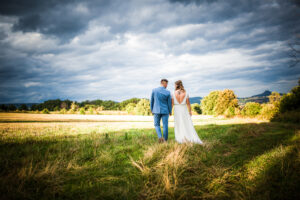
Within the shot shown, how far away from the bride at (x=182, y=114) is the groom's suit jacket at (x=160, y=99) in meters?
0.53

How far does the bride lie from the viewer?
7.18 m

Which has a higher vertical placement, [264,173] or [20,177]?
[20,177]

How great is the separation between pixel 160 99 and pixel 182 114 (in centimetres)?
147

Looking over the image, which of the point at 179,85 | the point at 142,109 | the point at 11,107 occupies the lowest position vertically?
the point at 142,109

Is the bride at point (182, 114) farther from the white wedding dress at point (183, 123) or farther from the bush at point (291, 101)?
the bush at point (291, 101)

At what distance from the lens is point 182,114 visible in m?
7.32

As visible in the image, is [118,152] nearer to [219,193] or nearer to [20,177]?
[20,177]

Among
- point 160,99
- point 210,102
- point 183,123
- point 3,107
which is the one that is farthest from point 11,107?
point 210,102

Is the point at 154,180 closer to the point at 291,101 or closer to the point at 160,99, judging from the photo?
the point at 160,99

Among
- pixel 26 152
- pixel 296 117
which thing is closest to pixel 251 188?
pixel 26 152

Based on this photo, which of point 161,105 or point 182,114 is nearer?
point 161,105

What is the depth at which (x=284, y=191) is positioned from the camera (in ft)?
8.77

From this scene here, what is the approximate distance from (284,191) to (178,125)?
481cm

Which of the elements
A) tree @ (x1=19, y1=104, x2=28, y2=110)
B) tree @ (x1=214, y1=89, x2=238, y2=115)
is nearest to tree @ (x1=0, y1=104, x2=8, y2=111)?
tree @ (x1=19, y1=104, x2=28, y2=110)
